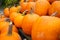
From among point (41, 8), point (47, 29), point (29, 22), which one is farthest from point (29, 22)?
point (47, 29)

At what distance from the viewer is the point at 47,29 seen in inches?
33.7

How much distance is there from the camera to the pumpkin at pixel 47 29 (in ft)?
2.77

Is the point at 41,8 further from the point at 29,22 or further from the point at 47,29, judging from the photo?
the point at 47,29

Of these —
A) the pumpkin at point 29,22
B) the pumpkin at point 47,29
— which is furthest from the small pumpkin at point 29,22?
the pumpkin at point 47,29

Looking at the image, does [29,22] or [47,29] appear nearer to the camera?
[47,29]

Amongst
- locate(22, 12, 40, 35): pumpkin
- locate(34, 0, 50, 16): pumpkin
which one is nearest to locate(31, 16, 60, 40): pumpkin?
locate(22, 12, 40, 35): pumpkin

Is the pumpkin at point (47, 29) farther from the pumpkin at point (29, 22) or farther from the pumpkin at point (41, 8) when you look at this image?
the pumpkin at point (41, 8)

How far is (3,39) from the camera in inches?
42.2

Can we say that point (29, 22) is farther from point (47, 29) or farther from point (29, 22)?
point (47, 29)

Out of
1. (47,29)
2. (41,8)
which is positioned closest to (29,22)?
(41,8)

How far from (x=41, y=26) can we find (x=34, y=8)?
494 millimetres

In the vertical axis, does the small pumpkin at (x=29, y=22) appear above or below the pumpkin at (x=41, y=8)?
below

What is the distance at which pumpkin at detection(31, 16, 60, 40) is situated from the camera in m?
0.84

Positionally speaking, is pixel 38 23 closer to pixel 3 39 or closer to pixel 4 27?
pixel 3 39
